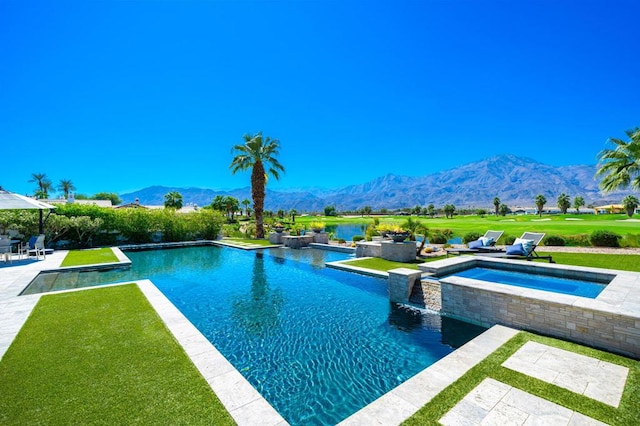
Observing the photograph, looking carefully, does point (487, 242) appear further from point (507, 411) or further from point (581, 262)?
point (507, 411)

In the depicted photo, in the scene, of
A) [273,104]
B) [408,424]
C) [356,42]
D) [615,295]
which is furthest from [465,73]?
[408,424]

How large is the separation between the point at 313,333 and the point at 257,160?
17862 mm

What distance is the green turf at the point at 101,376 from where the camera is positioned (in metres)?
2.55

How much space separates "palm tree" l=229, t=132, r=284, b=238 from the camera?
2128 centimetres

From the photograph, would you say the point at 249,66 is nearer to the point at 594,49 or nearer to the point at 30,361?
the point at 30,361

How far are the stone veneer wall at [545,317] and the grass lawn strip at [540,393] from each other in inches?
11.2

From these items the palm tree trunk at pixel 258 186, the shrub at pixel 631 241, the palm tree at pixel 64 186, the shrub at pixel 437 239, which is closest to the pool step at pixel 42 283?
the palm tree trunk at pixel 258 186

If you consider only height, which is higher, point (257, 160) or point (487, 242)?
point (257, 160)

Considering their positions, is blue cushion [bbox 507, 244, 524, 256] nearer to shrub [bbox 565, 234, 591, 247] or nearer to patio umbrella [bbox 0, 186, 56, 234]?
shrub [bbox 565, 234, 591, 247]

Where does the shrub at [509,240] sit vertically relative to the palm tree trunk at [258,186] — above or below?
below

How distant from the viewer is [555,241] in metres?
14.9

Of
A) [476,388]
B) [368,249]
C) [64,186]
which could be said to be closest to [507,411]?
[476,388]

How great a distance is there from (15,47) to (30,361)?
21.9 meters

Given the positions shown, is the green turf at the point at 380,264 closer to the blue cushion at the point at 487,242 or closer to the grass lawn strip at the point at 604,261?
the blue cushion at the point at 487,242
